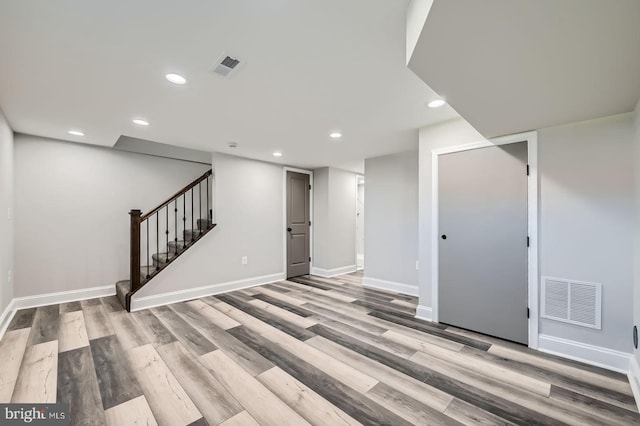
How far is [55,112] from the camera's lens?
2729 millimetres

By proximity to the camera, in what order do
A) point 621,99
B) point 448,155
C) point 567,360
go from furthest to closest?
1. point 448,155
2. point 567,360
3. point 621,99

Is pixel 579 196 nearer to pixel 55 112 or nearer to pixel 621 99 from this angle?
pixel 621 99

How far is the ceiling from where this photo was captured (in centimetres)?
107

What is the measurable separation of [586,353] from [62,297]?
595 centimetres

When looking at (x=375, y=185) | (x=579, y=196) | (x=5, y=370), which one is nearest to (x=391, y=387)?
(x=579, y=196)

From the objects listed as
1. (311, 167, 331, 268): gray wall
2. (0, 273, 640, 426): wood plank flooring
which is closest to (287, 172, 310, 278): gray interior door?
(311, 167, 331, 268): gray wall

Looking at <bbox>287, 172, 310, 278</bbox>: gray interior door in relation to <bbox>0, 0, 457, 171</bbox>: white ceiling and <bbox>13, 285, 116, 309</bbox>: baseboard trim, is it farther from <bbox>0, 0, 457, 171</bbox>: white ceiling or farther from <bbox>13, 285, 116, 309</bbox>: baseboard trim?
<bbox>13, 285, 116, 309</bbox>: baseboard trim

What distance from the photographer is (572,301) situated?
2.31m

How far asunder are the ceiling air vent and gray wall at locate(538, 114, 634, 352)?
2.69 meters

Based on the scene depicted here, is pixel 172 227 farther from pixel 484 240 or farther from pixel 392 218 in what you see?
pixel 484 240

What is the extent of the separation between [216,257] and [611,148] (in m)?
4.75

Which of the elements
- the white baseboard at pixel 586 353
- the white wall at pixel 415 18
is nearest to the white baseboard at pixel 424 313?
the white baseboard at pixel 586 353

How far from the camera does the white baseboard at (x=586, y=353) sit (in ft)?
6.90

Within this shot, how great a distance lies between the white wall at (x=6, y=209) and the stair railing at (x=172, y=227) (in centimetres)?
125
